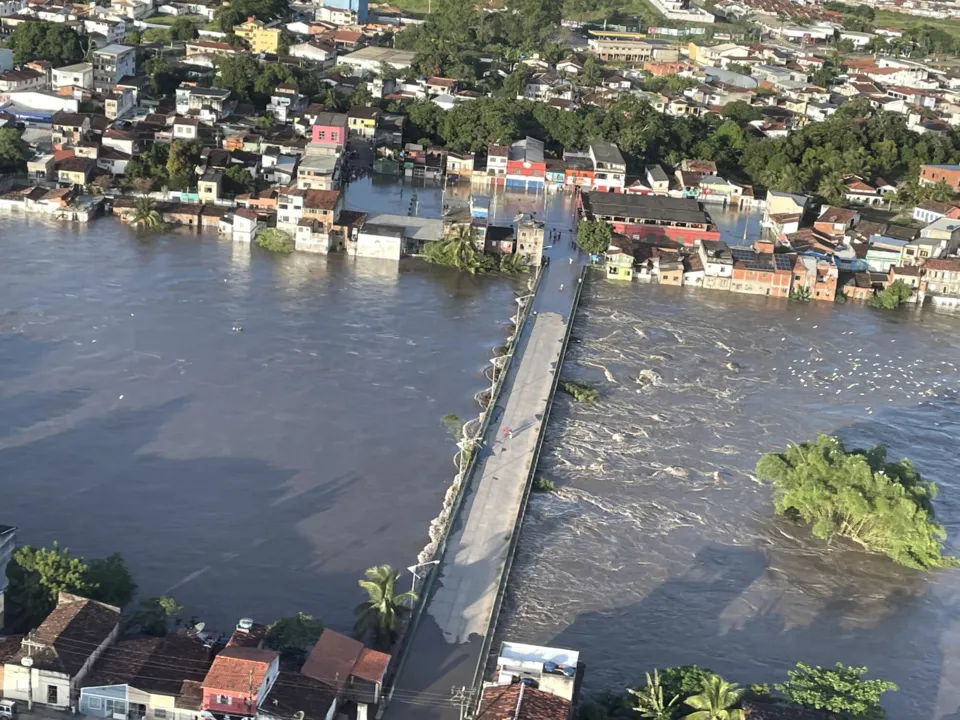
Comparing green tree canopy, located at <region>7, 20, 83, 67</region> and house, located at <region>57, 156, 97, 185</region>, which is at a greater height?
green tree canopy, located at <region>7, 20, 83, 67</region>

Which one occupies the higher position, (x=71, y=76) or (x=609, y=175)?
(x=71, y=76)

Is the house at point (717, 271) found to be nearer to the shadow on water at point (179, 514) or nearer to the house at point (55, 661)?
the shadow on water at point (179, 514)

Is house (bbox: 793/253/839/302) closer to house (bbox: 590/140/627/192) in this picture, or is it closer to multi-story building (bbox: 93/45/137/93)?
house (bbox: 590/140/627/192)

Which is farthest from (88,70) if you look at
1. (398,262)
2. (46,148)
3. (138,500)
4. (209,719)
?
(209,719)

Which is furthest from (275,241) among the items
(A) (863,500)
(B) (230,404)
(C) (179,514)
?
(A) (863,500)

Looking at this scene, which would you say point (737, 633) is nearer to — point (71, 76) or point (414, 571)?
point (414, 571)

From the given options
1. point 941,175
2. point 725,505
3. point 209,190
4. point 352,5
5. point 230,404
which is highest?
point 352,5

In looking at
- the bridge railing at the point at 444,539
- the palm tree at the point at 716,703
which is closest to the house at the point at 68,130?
the bridge railing at the point at 444,539

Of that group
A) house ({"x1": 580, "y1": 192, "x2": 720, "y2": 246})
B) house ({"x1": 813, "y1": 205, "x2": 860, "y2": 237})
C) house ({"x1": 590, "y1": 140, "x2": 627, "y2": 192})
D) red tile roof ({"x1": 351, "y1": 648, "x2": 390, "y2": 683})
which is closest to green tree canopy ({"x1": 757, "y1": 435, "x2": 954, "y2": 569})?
red tile roof ({"x1": 351, "y1": 648, "x2": 390, "y2": 683})
